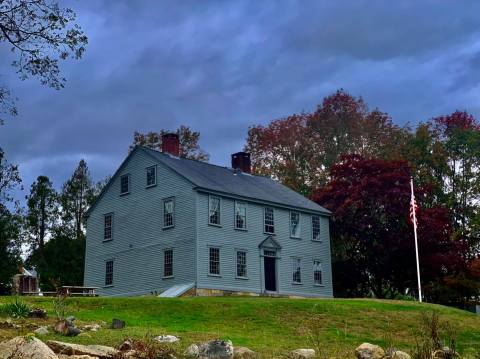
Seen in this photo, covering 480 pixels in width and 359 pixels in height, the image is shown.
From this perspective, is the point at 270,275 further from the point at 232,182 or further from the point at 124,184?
the point at 124,184

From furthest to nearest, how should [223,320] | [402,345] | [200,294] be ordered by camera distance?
[200,294], [223,320], [402,345]

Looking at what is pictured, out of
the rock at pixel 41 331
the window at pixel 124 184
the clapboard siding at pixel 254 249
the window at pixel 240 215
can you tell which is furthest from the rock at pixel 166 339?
the window at pixel 124 184

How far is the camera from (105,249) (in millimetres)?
41094

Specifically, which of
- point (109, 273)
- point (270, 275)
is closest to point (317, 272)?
point (270, 275)

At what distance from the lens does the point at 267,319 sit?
79.7 feet

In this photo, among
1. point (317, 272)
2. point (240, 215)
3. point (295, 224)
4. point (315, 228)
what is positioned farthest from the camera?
point (315, 228)

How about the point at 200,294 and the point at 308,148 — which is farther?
the point at 308,148

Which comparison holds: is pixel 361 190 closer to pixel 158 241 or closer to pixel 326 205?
pixel 326 205

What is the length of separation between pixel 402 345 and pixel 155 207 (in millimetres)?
20919

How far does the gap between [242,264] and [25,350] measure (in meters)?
27.4

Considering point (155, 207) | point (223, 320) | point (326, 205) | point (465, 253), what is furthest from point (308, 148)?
point (223, 320)

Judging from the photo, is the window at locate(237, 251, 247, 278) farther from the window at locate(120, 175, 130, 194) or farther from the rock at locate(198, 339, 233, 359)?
the rock at locate(198, 339, 233, 359)

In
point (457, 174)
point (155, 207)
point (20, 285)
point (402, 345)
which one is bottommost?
point (402, 345)

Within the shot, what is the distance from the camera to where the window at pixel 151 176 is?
3935cm
